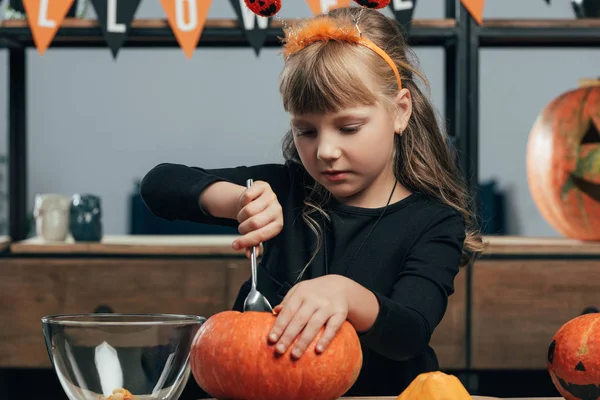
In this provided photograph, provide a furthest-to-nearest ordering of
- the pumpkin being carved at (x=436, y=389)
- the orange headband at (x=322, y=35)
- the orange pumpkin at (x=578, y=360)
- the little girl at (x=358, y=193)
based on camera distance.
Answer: the orange headband at (x=322, y=35) < the little girl at (x=358, y=193) < the orange pumpkin at (x=578, y=360) < the pumpkin being carved at (x=436, y=389)

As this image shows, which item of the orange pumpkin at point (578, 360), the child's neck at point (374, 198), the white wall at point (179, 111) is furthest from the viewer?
the white wall at point (179, 111)

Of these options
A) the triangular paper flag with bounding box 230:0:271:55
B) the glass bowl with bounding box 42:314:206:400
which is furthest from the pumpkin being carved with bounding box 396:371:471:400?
the triangular paper flag with bounding box 230:0:271:55

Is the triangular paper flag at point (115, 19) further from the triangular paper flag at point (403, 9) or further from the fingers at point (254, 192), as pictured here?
the fingers at point (254, 192)

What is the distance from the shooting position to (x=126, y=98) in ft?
14.3

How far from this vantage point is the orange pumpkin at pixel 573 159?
2098 mm

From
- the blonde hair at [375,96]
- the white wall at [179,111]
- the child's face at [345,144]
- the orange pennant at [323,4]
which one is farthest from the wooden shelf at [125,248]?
the white wall at [179,111]

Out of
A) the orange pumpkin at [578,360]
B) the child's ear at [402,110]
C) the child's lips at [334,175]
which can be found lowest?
the orange pumpkin at [578,360]

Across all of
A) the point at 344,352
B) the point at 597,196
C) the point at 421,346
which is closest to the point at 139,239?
the point at 597,196

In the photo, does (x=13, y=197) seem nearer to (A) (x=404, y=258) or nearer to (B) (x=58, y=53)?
(A) (x=404, y=258)

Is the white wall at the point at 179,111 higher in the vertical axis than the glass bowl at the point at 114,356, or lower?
higher

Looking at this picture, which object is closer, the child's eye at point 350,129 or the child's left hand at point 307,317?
the child's left hand at point 307,317

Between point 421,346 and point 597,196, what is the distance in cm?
137

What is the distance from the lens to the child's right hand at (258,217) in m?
0.89

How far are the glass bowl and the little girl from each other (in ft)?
0.67
